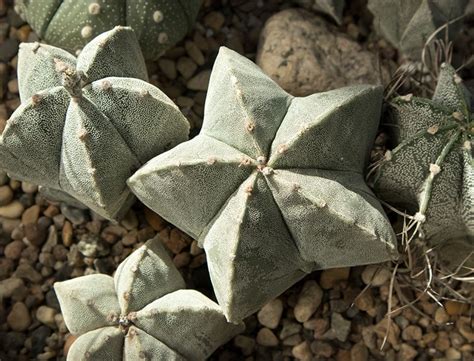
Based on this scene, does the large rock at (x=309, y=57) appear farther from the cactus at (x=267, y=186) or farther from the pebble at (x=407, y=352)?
the pebble at (x=407, y=352)

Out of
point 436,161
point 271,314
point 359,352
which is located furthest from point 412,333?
point 436,161

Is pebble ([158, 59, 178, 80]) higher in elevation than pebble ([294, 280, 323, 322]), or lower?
higher

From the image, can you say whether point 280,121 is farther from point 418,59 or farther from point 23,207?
point 23,207

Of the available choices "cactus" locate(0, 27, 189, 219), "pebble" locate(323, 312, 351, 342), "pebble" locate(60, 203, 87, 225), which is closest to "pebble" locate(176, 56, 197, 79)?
"cactus" locate(0, 27, 189, 219)

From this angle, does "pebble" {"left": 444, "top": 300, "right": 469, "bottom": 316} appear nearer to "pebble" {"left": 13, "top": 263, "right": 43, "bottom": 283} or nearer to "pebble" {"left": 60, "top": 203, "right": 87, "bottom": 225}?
"pebble" {"left": 60, "top": 203, "right": 87, "bottom": 225}

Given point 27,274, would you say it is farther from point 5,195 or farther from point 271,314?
point 271,314

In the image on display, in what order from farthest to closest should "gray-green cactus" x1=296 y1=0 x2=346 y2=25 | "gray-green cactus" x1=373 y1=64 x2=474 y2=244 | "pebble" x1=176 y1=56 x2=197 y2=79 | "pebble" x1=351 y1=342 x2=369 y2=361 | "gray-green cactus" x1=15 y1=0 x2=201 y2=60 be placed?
"pebble" x1=176 y1=56 x2=197 y2=79
"gray-green cactus" x1=296 y1=0 x2=346 y2=25
"pebble" x1=351 y1=342 x2=369 y2=361
"gray-green cactus" x1=15 y1=0 x2=201 y2=60
"gray-green cactus" x1=373 y1=64 x2=474 y2=244

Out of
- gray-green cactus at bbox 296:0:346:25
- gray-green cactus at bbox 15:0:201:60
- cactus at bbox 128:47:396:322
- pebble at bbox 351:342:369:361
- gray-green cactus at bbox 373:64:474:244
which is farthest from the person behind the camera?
gray-green cactus at bbox 296:0:346:25

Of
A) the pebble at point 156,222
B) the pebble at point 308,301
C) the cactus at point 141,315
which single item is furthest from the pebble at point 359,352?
the pebble at point 156,222
